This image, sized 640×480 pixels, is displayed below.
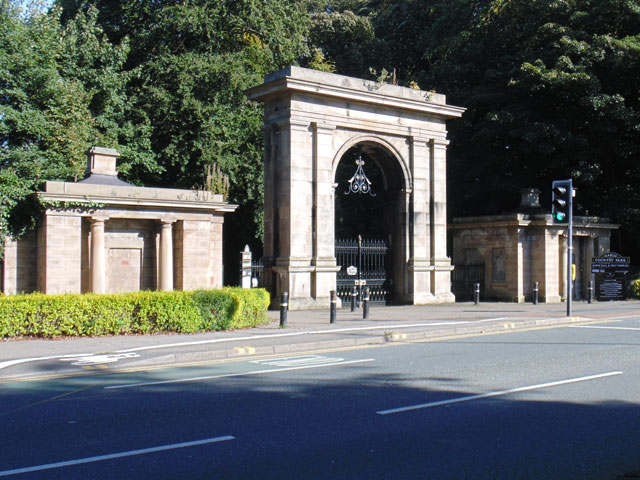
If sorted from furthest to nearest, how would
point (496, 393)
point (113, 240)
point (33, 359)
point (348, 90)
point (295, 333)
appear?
point (113, 240) → point (348, 90) → point (295, 333) → point (33, 359) → point (496, 393)

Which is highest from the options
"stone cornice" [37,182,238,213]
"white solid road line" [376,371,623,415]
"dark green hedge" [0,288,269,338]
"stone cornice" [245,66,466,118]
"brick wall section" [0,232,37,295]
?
"stone cornice" [245,66,466,118]

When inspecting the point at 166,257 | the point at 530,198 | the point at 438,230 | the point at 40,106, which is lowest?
the point at 166,257

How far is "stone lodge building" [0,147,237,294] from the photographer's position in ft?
73.4

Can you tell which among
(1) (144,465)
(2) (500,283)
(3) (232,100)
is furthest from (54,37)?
(1) (144,465)

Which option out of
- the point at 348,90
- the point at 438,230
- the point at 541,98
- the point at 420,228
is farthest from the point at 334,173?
the point at 541,98

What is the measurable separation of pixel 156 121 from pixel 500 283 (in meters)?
17.6

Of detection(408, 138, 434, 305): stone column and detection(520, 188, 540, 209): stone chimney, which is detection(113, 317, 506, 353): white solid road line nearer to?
detection(408, 138, 434, 305): stone column

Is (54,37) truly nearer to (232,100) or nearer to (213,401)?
(232,100)

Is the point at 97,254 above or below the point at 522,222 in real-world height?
below

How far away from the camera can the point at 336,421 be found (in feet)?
24.5

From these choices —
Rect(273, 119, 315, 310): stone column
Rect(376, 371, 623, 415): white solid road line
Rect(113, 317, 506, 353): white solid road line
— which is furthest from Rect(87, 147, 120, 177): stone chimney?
Rect(376, 371, 623, 415): white solid road line

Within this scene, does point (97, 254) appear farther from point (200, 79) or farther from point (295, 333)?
point (200, 79)

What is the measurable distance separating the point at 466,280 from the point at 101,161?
1531 centimetres

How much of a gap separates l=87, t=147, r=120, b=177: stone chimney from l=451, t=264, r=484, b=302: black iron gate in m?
14.3
